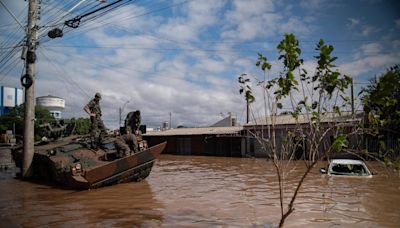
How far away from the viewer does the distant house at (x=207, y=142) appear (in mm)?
30422

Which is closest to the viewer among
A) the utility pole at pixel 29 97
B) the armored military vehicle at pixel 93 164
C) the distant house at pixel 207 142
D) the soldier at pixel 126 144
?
the armored military vehicle at pixel 93 164

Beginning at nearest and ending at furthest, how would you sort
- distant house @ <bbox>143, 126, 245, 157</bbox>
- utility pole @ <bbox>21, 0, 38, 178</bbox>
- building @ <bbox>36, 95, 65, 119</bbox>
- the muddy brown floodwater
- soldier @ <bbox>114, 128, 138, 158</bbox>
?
the muddy brown floodwater < soldier @ <bbox>114, 128, 138, 158</bbox> < utility pole @ <bbox>21, 0, 38, 178</bbox> < distant house @ <bbox>143, 126, 245, 157</bbox> < building @ <bbox>36, 95, 65, 119</bbox>

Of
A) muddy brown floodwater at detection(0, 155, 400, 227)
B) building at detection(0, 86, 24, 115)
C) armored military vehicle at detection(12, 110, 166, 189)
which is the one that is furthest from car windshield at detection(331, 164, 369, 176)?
building at detection(0, 86, 24, 115)

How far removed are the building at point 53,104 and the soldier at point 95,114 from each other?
53697 mm

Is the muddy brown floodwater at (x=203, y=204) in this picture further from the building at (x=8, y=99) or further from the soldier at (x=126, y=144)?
the building at (x=8, y=99)

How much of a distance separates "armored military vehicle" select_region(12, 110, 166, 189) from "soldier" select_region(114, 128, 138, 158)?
0.18 m

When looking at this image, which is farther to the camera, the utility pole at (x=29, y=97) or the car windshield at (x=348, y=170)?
the utility pole at (x=29, y=97)

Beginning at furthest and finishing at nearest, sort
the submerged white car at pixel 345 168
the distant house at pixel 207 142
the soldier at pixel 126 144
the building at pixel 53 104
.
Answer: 1. the building at pixel 53 104
2. the distant house at pixel 207 142
3. the soldier at pixel 126 144
4. the submerged white car at pixel 345 168

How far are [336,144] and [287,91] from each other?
3.55 ft

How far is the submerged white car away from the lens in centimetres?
1215

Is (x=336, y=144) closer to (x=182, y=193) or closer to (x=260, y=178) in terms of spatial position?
(x=182, y=193)

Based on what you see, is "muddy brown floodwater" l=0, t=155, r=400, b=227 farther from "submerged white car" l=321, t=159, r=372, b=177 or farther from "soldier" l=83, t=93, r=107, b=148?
"soldier" l=83, t=93, r=107, b=148

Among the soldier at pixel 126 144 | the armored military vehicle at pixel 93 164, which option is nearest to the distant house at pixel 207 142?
the armored military vehicle at pixel 93 164

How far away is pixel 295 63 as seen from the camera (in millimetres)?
5094
